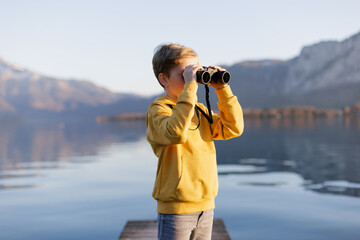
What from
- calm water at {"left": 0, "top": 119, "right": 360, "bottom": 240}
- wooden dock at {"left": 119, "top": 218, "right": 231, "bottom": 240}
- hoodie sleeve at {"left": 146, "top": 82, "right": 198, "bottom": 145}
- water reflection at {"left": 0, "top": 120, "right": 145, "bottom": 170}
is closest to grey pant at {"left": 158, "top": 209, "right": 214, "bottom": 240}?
hoodie sleeve at {"left": 146, "top": 82, "right": 198, "bottom": 145}

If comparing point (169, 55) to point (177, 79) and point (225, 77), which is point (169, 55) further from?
point (225, 77)

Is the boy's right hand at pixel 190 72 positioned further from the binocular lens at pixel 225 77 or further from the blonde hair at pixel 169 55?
the binocular lens at pixel 225 77

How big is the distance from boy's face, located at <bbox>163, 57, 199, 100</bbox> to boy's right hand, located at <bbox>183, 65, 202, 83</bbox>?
0.10 meters

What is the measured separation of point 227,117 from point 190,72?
0.59 m

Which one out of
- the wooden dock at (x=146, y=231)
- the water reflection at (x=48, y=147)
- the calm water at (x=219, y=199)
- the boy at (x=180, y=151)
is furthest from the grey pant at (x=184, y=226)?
the water reflection at (x=48, y=147)

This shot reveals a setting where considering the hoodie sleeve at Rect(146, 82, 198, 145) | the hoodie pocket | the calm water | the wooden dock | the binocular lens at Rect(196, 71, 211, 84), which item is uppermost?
the binocular lens at Rect(196, 71, 211, 84)

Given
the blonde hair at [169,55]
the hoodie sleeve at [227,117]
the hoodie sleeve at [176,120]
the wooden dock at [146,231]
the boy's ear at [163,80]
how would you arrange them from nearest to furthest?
the hoodie sleeve at [176,120] → the blonde hair at [169,55] → the boy's ear at [163,80] → the hoodie sleeve at [227,117] → the wooden dock at [146,231]

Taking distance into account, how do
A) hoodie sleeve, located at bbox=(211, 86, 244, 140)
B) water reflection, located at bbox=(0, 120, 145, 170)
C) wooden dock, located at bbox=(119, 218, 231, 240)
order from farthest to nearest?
water reflection, located at bbox=(0, 120, 145, 170), wooden dock, located at bbox=(119, 218, 231, 240), hoodie sleeve, located at bbox=(211, 86, 244, 140)

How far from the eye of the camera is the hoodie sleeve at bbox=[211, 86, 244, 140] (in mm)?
3418

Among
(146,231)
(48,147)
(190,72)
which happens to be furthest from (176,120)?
(48,147)

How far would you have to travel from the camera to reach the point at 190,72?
3.09m

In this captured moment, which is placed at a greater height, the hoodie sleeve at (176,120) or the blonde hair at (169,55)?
the blonde hair at (169,55)

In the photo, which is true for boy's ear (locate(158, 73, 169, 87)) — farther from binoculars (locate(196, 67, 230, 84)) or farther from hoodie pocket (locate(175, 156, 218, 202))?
hoodie pocket (locate(175, 156, 218, 202))

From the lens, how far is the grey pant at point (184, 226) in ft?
10.3
